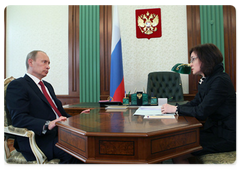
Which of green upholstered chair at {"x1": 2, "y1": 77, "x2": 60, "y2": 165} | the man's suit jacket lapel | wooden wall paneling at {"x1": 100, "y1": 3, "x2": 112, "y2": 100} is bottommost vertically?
green upholstered chair at {"x1": 2, "y1": 77, "x2": 60, "y2": 165}

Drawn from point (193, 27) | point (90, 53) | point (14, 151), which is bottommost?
point (14, 151)

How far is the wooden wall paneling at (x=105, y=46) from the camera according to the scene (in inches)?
145

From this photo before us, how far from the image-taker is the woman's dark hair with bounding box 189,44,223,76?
1322 mm

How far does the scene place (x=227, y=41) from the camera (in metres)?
3.42

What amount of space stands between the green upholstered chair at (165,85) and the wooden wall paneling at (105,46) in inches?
38.7

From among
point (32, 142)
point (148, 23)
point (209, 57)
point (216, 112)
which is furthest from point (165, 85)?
point (32, 142)

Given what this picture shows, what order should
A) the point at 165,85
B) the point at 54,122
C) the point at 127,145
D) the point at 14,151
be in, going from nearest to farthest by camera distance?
1. the point at 127,145
2. the point at 54,122
3. the point at 14,151
4. the point at 165,85

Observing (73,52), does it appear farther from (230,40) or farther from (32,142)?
(230,40)

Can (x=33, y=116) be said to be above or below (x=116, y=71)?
below

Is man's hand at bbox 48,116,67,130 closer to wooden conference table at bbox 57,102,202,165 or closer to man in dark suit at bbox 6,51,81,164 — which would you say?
man in dark suit at bbox 6,51,81,164

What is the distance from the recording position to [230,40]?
3.42 metres

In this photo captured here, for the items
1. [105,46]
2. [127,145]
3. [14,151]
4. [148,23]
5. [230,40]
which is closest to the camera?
[127,145]

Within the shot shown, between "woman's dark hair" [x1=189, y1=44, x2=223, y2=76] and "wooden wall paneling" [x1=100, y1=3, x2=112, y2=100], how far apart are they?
8.17 ft

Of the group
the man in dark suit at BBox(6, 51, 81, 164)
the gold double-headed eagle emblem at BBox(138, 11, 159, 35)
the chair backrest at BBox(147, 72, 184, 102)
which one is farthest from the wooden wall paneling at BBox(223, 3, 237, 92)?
the man in dark suit at BBox(6, 51, 81, 164)
